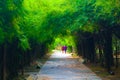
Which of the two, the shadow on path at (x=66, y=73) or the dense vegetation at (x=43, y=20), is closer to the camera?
the dense vegetation at (x=43, y=20)

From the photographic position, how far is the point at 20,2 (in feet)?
50.3

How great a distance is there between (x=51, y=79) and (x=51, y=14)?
773 cm

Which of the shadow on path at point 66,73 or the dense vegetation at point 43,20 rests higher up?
the dense vegetation at point 43,20

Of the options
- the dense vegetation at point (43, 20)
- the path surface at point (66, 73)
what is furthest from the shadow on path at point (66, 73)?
the dense vegetation at point (43, 20)

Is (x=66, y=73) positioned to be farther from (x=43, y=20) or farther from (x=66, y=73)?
(x=43, y=20)

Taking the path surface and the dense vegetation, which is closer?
the dense vegetation

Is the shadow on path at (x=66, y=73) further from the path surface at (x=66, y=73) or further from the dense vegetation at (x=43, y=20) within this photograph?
the dense vegetation at (x=43, y=20)

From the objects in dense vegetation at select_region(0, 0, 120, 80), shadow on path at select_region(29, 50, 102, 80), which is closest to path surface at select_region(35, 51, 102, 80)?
shadow on path at select_region(29, 50, 102, 80)

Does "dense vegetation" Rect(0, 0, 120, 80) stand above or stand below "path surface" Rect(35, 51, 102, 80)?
above

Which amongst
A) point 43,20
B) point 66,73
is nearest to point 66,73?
point 66,73

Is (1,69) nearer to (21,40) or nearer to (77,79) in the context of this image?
(21,40)

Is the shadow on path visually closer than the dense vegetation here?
No

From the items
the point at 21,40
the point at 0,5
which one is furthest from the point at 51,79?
the point at 0,5

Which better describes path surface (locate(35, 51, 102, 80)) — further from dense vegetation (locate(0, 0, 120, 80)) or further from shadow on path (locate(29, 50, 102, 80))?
dense vegetation (locate(0, 0, 120, 80))
